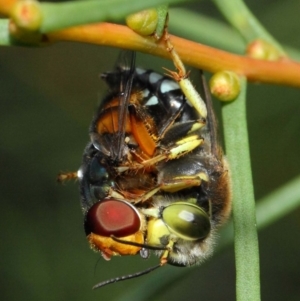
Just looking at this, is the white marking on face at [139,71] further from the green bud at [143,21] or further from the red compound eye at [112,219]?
the green bud at [143,21]

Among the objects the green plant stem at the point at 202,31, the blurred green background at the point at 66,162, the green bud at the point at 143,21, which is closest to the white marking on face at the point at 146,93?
the green plant stem at the point at 202,31

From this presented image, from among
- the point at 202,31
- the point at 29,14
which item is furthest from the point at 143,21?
the point at 202,31

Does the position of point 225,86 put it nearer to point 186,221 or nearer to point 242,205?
point 242,205

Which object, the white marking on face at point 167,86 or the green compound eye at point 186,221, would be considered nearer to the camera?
the green compound eye at point 186,221

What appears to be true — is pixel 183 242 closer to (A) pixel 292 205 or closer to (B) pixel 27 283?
(A) pixel 292 205

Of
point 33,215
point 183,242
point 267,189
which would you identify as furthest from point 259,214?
point 33,215

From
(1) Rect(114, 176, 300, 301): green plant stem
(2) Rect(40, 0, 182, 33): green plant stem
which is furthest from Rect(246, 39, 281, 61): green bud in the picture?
(2) Rect(40, 0, 182, 33): green plant stem

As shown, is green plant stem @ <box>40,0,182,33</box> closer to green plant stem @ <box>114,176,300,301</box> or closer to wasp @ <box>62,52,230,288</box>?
wasp @ <box>62,52,230,288</box>

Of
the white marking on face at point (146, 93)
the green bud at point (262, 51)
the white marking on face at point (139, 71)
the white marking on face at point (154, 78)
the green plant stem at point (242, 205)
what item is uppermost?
the white marking on face at point (139, 71)
